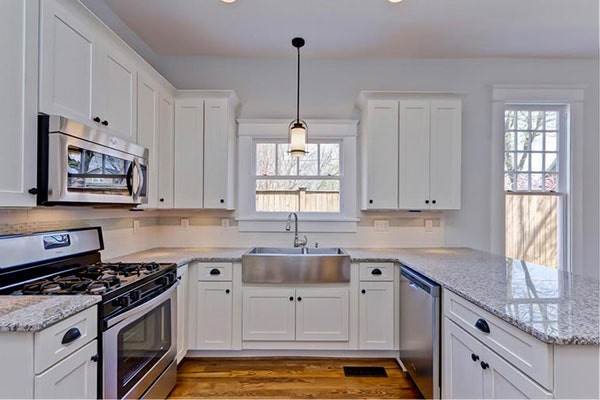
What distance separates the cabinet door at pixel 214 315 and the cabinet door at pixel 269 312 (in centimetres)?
14

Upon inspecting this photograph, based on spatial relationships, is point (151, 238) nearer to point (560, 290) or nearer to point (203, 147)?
point (203, 147)

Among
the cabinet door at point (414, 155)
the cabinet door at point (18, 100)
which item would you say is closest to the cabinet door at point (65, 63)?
the cabinet door at point (18, 100)

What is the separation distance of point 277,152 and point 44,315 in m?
2.43

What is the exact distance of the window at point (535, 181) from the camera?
Answer: 3.29 meters

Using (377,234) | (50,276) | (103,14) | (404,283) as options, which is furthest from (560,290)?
(103,14)

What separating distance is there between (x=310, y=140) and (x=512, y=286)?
7.13 ft

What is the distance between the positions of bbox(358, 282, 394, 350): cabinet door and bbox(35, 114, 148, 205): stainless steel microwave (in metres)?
1.90

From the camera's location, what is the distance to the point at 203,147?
2947 mm

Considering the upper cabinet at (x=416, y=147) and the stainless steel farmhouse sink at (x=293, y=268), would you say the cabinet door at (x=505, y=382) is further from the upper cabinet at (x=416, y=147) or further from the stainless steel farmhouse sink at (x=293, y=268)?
the upper cabinet at (x=416, y=147)

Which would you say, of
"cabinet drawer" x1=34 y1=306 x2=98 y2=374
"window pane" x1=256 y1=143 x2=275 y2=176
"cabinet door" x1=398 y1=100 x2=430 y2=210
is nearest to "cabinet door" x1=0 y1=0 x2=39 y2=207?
"cabinet drawer" x1=34 y1=306 x2=98 y2=374

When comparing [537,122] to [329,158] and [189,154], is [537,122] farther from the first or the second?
[189,154]

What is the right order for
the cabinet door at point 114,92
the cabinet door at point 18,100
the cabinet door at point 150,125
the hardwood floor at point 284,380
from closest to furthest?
the cabinet door at point 18,100, the cabinet door at point 114,92, the hardwood floor at point 284,380, the cabinet door at point 150,125

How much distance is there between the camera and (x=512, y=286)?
1.66 metres

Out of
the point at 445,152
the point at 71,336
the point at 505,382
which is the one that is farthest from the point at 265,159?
the point at 505,382
